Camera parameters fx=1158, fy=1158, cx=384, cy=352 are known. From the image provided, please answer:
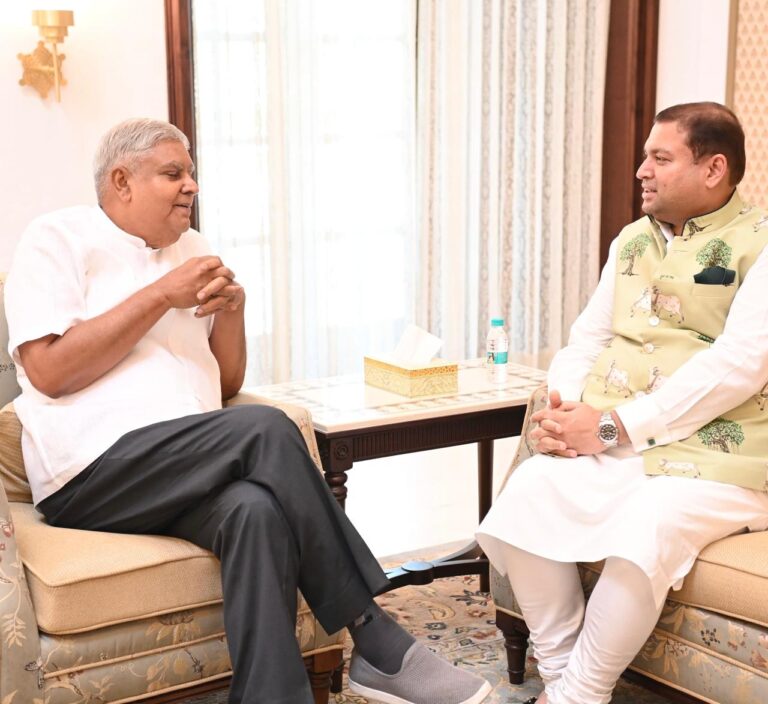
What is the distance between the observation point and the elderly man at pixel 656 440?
239 cm

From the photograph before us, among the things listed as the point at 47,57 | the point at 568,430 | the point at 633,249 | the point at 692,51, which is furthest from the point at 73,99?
the point at 692,51

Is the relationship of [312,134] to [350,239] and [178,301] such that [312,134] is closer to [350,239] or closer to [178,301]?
[350,239]

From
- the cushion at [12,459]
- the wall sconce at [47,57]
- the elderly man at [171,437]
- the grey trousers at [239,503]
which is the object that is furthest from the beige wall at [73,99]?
the grey trousers at [239,503]

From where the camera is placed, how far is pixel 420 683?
2.50m

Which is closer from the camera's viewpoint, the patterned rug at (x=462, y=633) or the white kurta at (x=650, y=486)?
the white kurta at (x=650, y=486)

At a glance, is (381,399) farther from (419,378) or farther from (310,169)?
(310,169)

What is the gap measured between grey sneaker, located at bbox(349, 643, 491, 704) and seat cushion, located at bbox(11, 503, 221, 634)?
41cm

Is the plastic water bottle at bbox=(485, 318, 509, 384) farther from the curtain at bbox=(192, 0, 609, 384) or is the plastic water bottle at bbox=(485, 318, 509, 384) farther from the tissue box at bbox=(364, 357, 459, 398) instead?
the curtain at bbox=(192, 0, 609, 384)

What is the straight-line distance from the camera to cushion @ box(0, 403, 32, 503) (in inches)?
105

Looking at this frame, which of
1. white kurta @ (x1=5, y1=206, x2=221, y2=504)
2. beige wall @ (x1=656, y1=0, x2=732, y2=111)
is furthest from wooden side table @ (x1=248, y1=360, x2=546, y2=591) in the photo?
beige wall @ (x1=656, y1=0, x2=732, y2=111)

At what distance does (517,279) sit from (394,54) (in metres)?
1.30

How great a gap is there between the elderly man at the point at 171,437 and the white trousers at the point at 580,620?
191mm

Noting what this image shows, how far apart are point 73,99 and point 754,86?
3085mm

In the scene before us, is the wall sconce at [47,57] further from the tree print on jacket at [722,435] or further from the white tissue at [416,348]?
the tree print on jacket at [722,435]
